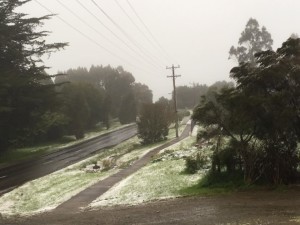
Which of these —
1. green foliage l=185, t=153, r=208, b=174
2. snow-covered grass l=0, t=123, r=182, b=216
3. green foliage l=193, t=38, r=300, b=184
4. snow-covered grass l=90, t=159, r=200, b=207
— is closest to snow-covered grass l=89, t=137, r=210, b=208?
snow-covered grass l=90, t=159, r=200, b=207

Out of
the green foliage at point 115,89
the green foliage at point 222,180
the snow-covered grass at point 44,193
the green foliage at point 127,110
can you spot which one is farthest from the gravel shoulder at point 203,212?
the green foliage at point 127,110

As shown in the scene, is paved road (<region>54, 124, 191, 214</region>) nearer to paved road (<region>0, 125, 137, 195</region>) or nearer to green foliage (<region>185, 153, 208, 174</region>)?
green foliage (<region>185, 153, 208, 174</region>)

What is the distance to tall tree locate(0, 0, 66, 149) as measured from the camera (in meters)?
44.0

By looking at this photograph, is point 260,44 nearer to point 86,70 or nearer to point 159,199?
point 86,70

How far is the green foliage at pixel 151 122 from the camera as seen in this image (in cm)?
5125

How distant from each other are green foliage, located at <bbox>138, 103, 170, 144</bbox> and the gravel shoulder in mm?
32996

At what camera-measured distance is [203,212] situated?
50.1 feet

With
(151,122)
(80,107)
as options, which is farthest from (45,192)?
(80,107)

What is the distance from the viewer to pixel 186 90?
14038 centimetres

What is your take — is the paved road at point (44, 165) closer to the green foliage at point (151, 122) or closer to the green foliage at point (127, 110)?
the green foliage at point (151, 122)

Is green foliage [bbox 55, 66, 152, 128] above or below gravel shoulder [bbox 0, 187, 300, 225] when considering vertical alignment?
above

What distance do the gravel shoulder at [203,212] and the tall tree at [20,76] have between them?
2834 centimetres

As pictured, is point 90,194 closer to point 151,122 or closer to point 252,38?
point 151,122

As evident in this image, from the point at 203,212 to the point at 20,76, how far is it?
34.2 metres
